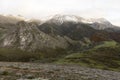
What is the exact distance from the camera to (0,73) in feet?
202

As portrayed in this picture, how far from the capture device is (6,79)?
1986 inches

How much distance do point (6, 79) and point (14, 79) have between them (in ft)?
4.96

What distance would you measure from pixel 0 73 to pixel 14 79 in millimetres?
11560

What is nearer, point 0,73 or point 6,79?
point 6,79

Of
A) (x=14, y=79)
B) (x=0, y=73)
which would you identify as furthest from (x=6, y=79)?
(x=0, y=73)

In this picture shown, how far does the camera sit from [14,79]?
51062mm

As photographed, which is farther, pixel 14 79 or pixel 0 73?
pixel 0 73

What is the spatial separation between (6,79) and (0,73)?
11644 millimetres

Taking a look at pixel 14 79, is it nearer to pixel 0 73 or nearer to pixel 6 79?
pixel 6 79
